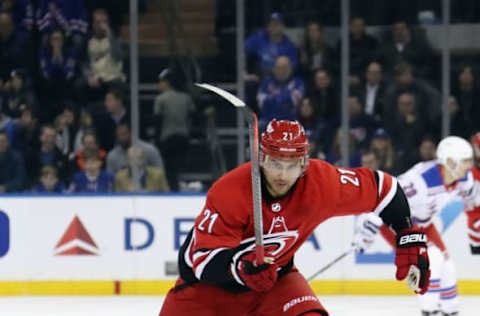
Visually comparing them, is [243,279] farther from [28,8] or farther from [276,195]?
[28,8]

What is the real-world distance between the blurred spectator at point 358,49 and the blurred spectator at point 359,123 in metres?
0.14

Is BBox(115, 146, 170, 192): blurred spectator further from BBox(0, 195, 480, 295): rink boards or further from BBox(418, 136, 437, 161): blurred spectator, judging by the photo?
BBox(418, 136, 437, 161): blurred spectator

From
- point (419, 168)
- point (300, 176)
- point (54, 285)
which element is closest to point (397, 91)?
point (419, 168)

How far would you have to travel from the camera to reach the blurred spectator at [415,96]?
7.66 meters

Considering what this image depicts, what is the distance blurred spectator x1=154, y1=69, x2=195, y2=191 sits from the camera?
7.65 meters

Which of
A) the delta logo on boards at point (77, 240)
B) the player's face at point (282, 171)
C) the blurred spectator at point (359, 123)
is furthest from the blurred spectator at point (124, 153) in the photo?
the player's face at point (282, 171)

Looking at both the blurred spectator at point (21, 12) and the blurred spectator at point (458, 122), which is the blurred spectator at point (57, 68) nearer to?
the blurred spectator at point (21, 12)

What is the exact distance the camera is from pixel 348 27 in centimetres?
772

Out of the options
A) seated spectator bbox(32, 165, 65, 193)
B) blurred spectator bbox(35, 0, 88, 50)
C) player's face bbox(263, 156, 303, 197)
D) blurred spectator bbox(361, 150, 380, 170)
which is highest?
blurred spectator bbox(35, 0, 88, 50)

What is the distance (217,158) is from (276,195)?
4.08 m

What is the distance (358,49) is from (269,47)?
587 millimetres

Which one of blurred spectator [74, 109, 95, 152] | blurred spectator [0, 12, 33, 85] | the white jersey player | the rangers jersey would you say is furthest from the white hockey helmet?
blurred spectator [0, 12, 33, 85]

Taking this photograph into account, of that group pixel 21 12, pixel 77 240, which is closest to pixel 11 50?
pixel 21 12

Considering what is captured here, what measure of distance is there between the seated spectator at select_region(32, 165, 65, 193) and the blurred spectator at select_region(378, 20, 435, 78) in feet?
7.41
